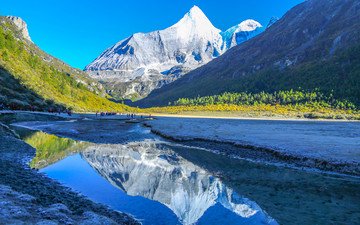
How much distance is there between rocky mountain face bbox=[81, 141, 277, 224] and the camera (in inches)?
322

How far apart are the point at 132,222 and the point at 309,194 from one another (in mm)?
8184

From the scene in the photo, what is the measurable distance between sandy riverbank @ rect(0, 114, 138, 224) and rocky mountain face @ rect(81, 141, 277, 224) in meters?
2.36

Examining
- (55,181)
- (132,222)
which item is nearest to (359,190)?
(132,222)

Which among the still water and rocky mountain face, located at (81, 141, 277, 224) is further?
rocky mountain face, located at (81, 141, 277, 224)

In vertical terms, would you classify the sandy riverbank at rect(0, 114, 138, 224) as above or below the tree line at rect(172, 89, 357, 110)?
below

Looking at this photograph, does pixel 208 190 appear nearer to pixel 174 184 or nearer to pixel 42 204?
pixel 174 184

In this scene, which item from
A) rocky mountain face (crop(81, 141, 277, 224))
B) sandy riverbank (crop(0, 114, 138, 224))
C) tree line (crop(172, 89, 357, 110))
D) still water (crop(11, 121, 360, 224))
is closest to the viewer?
sandy riverbank (crop(0, 114, 138, 224))

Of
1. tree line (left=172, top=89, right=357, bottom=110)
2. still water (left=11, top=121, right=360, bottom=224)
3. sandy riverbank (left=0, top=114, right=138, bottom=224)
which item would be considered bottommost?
still water (left=11, top=121, right=360, bottom=224)

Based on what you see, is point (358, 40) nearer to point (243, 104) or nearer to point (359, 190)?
point (243, 104)

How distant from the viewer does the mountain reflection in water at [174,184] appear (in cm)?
802

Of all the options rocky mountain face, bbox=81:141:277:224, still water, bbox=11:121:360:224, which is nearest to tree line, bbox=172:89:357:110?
still water, bbox=11:121:360:224

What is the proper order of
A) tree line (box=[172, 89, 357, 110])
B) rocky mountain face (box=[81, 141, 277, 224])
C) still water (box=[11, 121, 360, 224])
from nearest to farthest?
still water (box=[11, 121, 360, 224])
rocky mountain face (box=[81, 141, 277, 224])
tree line (box=[172, 89, 357, 110])

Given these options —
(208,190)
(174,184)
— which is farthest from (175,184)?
(208,190)

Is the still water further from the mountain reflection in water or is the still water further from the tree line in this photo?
the tree line
